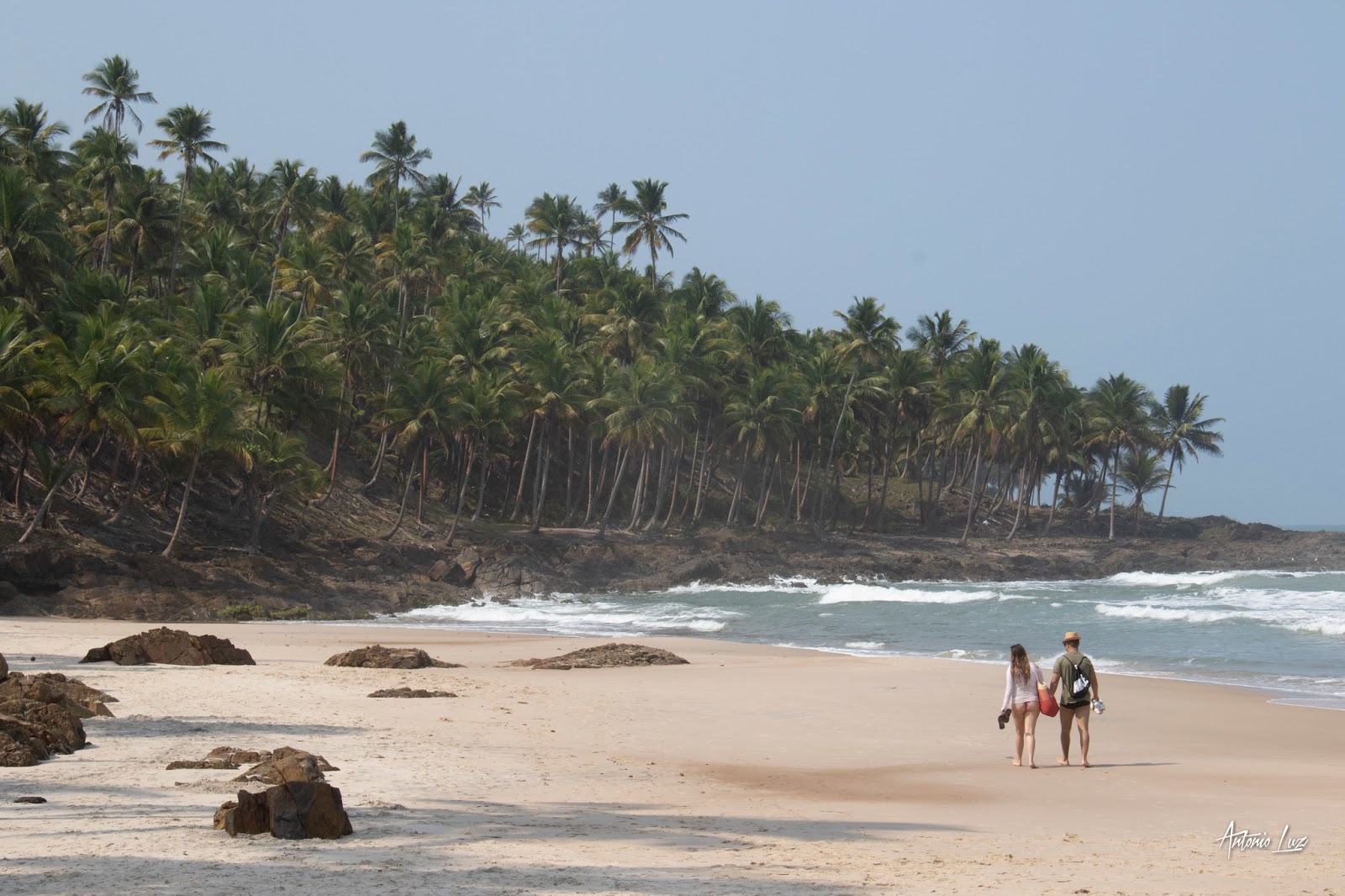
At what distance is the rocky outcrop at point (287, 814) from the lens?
6504 millimetres

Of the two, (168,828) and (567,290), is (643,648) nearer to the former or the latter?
(168,828)

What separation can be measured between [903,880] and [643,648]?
44.6ft

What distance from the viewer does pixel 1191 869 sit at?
6.93 meters

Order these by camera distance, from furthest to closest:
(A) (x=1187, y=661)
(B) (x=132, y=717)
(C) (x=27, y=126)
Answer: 1. (C) (x=27, y=126)
2. (A) (x=1187, y=661)
3. (B) (x=132, y=717)

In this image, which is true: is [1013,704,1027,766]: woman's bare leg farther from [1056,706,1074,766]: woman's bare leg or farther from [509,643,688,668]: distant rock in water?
[509,643,688,668]: distant rock in water

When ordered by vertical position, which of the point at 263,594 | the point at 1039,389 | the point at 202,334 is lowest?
the point at 263,594

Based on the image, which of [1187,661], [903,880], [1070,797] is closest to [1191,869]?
[903,880]

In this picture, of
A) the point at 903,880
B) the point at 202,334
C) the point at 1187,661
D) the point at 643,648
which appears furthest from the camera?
the point at 202,334

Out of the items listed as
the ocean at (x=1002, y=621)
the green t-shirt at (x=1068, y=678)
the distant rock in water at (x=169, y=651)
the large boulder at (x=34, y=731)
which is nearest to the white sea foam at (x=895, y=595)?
the ocean at (x=1002, y=621)

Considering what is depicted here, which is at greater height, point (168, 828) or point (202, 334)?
point (202, 334)

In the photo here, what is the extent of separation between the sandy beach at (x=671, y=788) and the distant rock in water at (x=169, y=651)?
396 mm

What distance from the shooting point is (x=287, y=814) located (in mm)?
6535

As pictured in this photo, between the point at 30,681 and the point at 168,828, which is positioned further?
the point at 30,681

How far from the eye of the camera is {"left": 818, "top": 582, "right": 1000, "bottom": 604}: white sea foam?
39531mm
